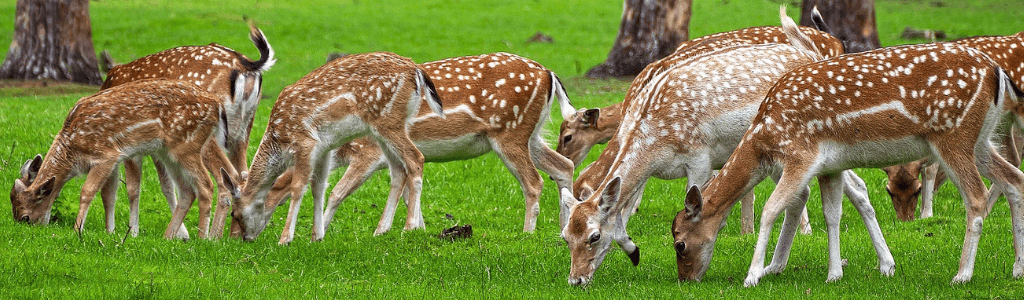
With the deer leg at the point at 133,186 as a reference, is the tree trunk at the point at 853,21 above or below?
below

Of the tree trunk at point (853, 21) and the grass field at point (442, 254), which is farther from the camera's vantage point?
the tree trunk at point (853, 21)

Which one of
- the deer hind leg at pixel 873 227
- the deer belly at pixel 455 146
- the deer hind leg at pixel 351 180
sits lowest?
the deer hind leg at pixel 351 180

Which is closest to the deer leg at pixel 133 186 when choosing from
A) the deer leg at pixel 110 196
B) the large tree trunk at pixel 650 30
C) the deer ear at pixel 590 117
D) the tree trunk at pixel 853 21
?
the deer leg at pixel 110 196

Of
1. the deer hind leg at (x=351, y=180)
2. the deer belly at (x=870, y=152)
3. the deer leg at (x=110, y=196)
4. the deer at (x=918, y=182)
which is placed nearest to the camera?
the deer belly at (x=870, y=152)

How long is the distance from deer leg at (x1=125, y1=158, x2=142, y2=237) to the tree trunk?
1355 centimetres

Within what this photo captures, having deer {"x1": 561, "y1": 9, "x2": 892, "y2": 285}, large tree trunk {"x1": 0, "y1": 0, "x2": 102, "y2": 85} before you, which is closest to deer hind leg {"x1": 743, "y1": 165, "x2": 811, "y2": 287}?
deer {"x1": 561, "y1": 9, "x2": 892, "y2": 285}

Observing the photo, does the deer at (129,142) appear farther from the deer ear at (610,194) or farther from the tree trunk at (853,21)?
the tree trunk at (853,21)

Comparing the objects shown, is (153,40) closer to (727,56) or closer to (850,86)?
(727,56)

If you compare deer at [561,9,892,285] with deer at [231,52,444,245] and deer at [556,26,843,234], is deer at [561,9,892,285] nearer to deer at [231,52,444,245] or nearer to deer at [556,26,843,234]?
deer at [556,26,843,234]

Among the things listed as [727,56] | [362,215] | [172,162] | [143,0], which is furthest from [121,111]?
[143,0]

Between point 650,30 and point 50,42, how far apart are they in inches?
403

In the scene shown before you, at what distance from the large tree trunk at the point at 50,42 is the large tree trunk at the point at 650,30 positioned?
30.7 ft

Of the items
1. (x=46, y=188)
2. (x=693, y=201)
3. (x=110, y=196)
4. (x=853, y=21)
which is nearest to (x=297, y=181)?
(x=110, y=196)

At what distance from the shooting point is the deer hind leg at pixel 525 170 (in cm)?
984
